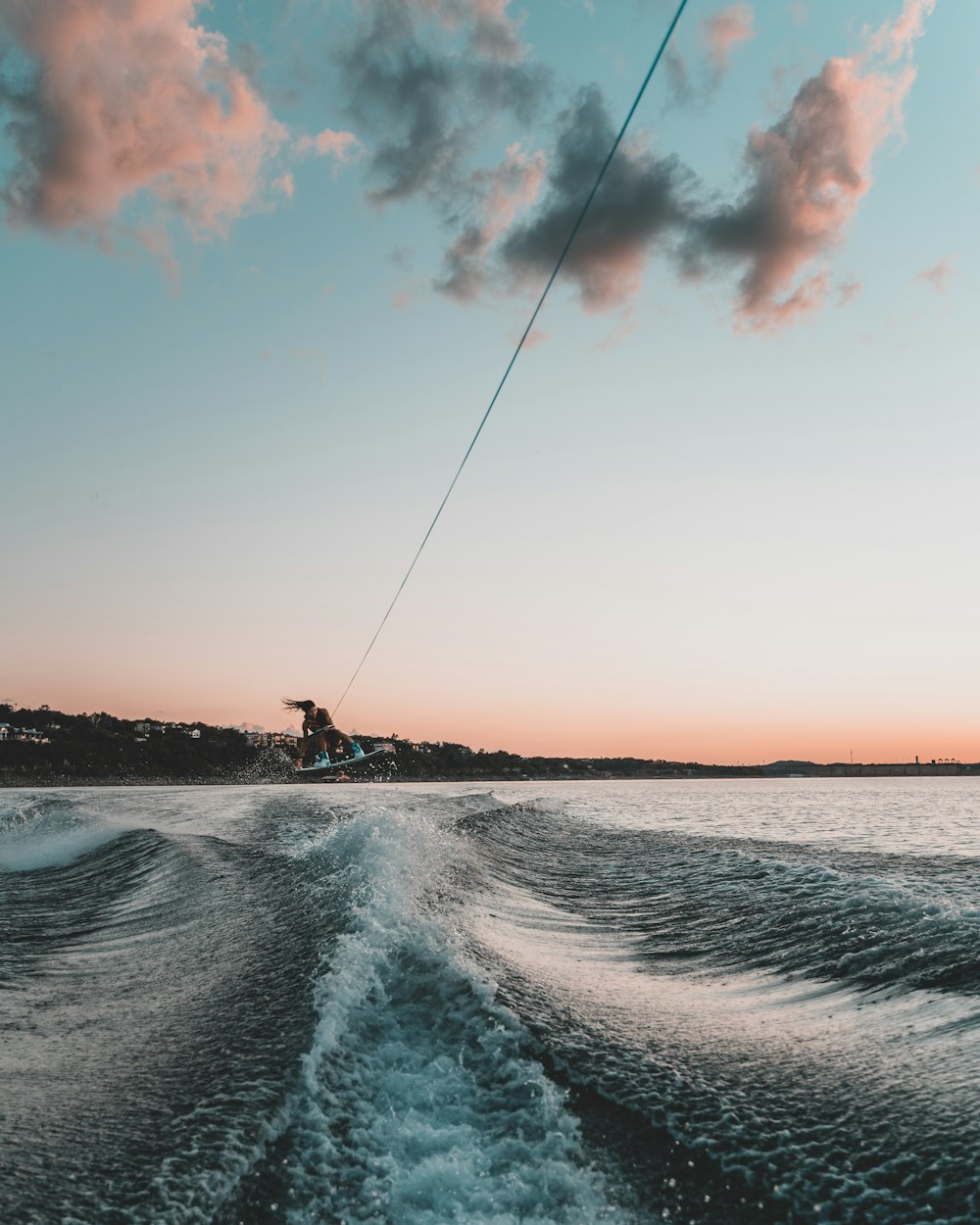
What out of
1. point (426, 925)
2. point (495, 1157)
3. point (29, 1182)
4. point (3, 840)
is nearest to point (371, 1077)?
point (495, 1157)

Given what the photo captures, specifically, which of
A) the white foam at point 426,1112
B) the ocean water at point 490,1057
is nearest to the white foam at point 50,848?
the ocean water at point 490,1057

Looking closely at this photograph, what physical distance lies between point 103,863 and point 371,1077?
1145 cm

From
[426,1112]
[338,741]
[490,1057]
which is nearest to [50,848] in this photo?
[338,741]

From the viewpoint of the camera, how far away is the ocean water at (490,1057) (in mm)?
2549

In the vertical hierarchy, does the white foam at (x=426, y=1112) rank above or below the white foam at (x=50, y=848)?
above

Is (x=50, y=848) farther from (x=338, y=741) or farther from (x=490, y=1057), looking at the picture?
(x=490, y=1057)

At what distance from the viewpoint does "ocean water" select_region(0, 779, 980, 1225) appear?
255 cm

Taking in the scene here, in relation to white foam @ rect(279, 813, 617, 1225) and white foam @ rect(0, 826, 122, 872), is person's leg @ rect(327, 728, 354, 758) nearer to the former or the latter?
white foam @ rect(0, 826, 122, 872)

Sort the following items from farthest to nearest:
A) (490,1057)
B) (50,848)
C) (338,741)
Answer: (338,741)
(50,848)
(490,1057)

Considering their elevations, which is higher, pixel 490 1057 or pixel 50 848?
pixel 490 1057

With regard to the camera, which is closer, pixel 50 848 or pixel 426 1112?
pixel 426 1112

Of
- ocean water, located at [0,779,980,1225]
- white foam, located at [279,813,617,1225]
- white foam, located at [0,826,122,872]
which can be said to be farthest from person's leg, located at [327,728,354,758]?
white foam, located at [279,813,617,1225]

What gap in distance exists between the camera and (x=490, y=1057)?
11.4 ft

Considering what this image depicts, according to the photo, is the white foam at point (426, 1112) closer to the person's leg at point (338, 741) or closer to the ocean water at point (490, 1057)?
the ocean water at point (490, 1057)
